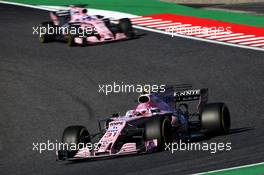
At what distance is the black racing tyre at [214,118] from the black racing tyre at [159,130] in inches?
51.0

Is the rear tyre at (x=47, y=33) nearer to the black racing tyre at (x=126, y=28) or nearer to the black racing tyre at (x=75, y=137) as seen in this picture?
the black racing tyre at (x=126, y=28)

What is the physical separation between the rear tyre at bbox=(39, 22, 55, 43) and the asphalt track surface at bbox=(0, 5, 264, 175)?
0.34 metres

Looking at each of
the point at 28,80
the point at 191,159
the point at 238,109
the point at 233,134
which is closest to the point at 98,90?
the point at 28,80

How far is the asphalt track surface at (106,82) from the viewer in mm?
14344

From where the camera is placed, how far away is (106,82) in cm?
2294

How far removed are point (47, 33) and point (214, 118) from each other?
1326cm

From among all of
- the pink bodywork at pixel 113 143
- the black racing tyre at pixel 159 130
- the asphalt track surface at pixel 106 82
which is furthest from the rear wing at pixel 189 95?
the black racing tyre at pixel 159 130

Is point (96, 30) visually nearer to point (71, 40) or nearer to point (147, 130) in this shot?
point (71, 40)

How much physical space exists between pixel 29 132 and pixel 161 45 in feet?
29.2

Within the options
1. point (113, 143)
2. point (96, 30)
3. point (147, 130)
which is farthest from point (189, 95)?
point (96, 30)

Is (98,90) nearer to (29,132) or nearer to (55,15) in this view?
(29,132)

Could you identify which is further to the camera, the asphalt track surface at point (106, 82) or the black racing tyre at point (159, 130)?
the black racing tyre at point (159, 130)

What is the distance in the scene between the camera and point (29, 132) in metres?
18.9

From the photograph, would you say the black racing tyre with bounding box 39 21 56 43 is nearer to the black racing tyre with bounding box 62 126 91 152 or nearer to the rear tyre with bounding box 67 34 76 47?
the rear tyre with bounding box 67 34 76 47
